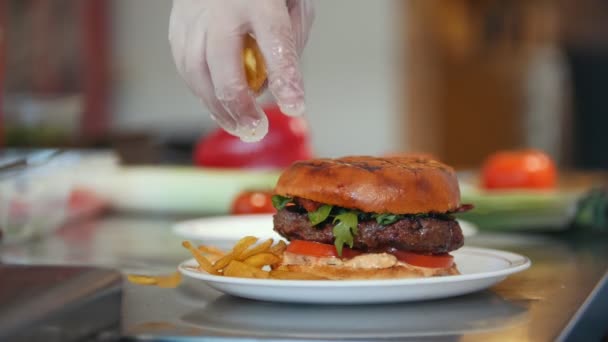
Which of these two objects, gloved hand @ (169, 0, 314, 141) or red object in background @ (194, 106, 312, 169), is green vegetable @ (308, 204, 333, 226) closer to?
gloved hand @ (169, 0, 314, 141)

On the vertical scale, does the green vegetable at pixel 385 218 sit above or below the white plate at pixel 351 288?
above

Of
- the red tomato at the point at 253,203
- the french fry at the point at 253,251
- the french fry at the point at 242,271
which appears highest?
the french fry at the point at 253,251

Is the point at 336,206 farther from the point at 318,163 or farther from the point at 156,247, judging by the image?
the point at 156,247

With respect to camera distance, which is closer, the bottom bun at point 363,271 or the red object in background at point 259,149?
the bottom bun at point 363,271

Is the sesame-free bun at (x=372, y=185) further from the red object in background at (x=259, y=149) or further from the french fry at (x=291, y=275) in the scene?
the red object in background at (x=259, y=149)

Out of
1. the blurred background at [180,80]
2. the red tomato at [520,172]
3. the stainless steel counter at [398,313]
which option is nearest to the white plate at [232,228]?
the stainless steel counter at [398,313]

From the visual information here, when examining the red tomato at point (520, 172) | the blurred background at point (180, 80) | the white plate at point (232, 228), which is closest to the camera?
the white plate at point (232, 228)

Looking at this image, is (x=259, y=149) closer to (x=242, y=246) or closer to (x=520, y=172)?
(x=520, y=172)
